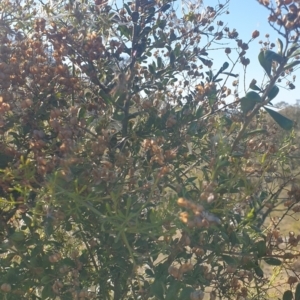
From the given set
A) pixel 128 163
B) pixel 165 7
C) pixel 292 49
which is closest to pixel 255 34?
pixel 165 7

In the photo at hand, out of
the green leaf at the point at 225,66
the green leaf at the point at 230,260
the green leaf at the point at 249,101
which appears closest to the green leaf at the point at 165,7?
the green leaf at the point at 225,66

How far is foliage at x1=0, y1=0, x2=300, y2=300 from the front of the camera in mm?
1264

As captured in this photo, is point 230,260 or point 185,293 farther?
point 230,260

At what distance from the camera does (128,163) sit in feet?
4.80

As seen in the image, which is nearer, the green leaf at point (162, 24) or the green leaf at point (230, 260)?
the green leaf at point (230, 260)

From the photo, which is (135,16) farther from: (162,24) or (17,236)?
(17,236)

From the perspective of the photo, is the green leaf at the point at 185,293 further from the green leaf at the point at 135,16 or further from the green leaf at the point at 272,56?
the green leaf at the point at 135,16

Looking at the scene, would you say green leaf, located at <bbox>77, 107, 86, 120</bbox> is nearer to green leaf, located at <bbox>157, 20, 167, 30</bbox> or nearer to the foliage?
the foliage

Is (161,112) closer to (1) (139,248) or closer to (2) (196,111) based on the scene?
(2) (196,111)

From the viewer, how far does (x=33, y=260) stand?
1.39m

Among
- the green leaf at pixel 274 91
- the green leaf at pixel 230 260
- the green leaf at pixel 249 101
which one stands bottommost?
the green leaf at pixel 230 260

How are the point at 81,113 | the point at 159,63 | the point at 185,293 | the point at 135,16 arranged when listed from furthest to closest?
1. the point at 159,63
2. the point at 135,16
3. the point at 81,113
4. the point at 185,293

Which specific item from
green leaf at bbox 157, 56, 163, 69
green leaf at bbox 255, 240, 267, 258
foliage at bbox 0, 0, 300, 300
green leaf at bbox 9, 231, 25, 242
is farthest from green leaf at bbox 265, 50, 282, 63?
green leaf at bbox 9, 231, 25, 242

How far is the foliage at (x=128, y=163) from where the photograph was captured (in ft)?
4.15
